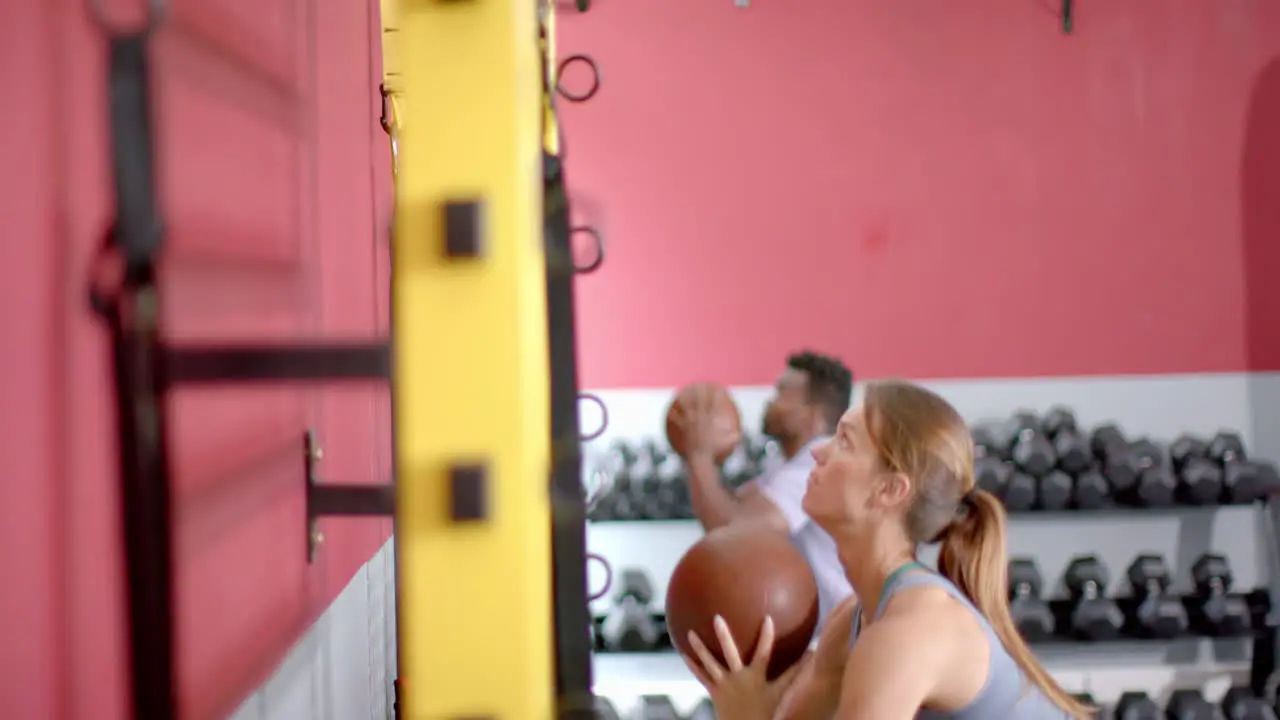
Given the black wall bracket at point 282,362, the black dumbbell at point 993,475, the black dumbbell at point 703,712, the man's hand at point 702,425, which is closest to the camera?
the black wall bracket at point 282,362

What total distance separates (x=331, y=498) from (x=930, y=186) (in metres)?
2.77

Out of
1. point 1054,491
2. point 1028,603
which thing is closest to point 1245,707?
point 1028,603

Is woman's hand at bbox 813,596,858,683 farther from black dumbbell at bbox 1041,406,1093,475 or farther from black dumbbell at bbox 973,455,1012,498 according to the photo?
black dumbbell at bbox 1041,406,1093,475

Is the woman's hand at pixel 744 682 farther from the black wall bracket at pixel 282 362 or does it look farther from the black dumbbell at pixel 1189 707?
the black dumbbell at pixel 1189 707

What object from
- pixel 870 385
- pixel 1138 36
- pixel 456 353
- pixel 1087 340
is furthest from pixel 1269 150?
pixel 456 353

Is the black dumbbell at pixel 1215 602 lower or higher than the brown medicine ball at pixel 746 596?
lower

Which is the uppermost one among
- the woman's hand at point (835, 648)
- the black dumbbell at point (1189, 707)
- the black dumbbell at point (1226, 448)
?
the black dumbbell at point (1226, 448)

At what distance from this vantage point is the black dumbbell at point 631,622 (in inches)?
130

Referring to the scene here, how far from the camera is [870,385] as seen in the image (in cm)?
163

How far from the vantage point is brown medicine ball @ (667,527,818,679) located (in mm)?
1798

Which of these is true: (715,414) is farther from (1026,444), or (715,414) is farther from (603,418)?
(603,418)

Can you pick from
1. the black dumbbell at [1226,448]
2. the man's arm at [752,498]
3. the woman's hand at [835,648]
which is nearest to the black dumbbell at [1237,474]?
the black dumbbell at [1226,448]

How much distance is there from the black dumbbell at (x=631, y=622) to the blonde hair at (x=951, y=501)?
180 centimetres

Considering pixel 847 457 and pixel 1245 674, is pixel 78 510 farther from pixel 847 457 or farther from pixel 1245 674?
pixel 1245 674
